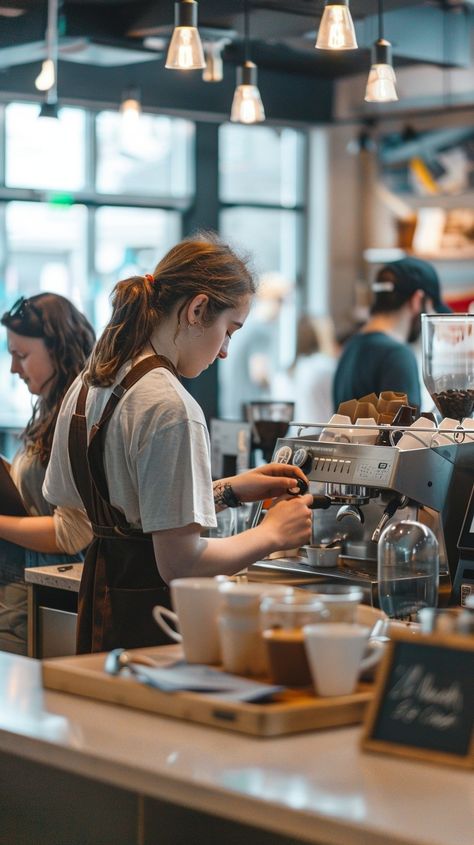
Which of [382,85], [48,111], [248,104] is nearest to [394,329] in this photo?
[382,85]

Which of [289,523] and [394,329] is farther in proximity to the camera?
[394,329]

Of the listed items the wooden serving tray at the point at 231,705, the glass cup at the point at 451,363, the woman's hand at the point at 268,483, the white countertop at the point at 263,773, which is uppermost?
the glass cup at the point at 451,363

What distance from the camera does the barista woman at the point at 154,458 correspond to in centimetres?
249

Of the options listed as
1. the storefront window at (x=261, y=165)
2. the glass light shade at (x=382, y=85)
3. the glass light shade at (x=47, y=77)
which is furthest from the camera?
the storefront window at (x=261, y=165)

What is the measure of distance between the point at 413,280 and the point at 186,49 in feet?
3.92

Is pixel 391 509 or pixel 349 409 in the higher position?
pixel 349 409

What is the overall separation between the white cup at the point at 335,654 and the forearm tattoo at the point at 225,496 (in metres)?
1.20

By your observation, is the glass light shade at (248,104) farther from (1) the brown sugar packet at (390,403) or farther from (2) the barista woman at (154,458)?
(2) the barista woman at (154,458)

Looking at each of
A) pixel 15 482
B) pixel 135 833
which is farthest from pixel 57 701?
pixel 15 482

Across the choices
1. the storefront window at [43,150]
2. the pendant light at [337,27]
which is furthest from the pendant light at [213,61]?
the storefront window at [43,150]

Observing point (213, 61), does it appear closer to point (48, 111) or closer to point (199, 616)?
point (48, 111)

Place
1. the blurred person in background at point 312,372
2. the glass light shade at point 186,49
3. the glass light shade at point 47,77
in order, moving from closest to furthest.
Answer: the glass light shade at point 186,49
the glass light shade at point 47,77
the blurred person in background at point 312,372

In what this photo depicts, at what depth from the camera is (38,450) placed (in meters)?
3.70

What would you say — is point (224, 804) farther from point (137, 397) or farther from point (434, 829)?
point (137, 397)
